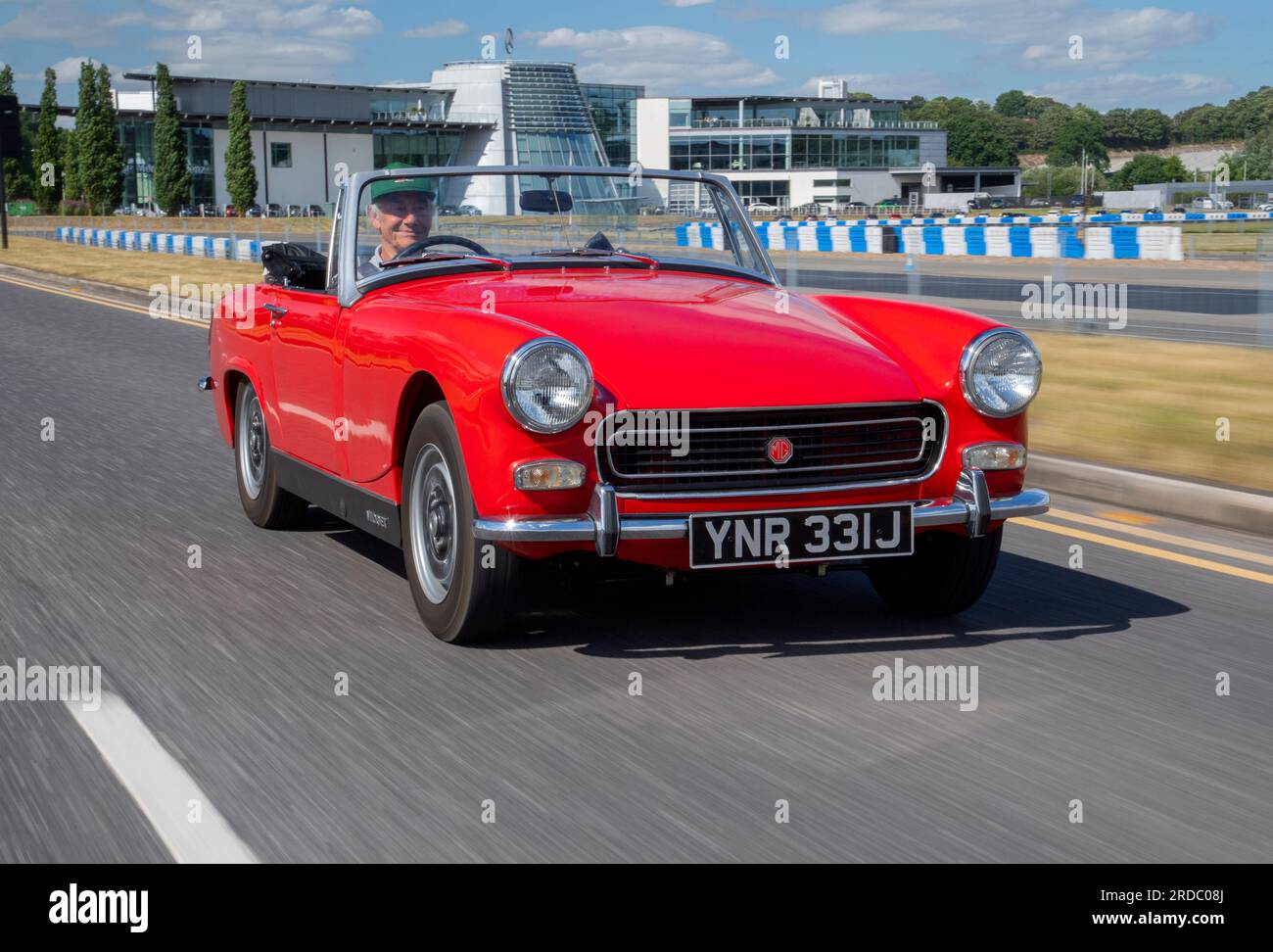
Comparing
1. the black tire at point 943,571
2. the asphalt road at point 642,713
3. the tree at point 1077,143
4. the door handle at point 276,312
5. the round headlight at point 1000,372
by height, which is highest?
the tree at point 1077,143

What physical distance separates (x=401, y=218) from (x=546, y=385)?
194cm

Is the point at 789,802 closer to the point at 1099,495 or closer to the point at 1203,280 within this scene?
the point at 1099,495

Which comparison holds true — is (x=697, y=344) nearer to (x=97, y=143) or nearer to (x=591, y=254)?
(x=591, y=254)

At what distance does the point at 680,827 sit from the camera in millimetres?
3619

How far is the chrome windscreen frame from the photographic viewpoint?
632 centimetres

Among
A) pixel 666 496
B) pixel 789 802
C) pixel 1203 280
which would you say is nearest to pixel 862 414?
pixel 666 496

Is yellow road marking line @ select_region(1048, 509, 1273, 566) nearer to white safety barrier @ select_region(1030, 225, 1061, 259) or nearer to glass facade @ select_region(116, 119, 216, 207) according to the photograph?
white safety barrier @ select_region(1030, 225, 1061, 259)

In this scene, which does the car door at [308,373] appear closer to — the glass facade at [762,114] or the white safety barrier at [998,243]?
the white safety barrier at [998,243]

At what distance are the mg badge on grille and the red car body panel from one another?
118 millimetres

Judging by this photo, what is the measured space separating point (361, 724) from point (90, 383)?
31.3 ft

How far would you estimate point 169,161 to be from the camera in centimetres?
8712

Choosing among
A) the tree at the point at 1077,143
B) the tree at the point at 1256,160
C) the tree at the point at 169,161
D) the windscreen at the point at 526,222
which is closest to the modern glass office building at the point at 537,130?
the tree at the point at 169,161

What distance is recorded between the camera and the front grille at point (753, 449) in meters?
4.95
